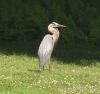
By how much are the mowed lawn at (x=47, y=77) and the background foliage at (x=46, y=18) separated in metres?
2.27

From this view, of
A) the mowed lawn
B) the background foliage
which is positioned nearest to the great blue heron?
the mowed lawn

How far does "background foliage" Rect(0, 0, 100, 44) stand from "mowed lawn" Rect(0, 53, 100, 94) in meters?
2.27

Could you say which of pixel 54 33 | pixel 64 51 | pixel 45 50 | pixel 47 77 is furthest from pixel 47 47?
pixel 64 51

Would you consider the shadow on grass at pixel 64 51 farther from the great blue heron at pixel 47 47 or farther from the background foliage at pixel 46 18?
the great blue heron at pixel 47 47

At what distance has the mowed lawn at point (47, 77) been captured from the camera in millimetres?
10172

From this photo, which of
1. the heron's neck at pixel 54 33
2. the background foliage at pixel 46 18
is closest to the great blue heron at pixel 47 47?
the heron's neck at pixel 54 33

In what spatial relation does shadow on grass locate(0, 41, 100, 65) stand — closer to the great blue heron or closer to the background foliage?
the background foliage

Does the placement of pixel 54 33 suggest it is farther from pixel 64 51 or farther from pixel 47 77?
pixel 64 51

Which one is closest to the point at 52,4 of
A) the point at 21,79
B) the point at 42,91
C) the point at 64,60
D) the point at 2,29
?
the point at 2,29

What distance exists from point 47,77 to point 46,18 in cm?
565

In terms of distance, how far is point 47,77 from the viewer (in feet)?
38.1

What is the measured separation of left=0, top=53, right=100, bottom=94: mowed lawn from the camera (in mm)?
10172

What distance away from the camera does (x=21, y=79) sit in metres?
11.2

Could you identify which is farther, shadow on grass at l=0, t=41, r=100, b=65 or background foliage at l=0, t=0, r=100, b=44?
background foliage at l=0, t=0, r=100, b=44
